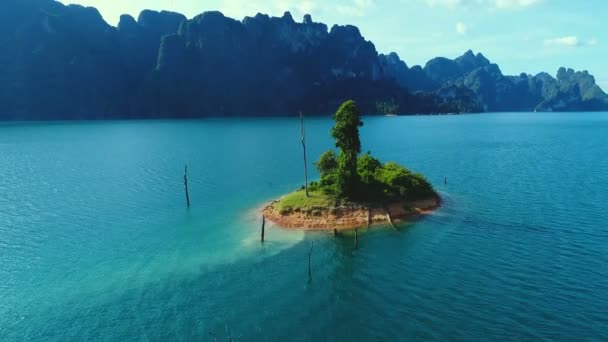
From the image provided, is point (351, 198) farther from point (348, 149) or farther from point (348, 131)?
point (348, 131)

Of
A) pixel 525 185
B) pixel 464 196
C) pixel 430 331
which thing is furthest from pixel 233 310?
pixel 525 185

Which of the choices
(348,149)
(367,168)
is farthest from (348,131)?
(367,168)

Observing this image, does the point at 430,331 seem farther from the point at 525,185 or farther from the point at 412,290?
the point at 525,185

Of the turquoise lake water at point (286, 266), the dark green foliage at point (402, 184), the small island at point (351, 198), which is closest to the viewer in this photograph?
the turquoise lake water at point (286, 266)

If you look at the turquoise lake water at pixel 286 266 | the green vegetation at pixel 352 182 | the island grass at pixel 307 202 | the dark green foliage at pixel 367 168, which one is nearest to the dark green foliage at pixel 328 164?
the green vegetation at pixel 352 182

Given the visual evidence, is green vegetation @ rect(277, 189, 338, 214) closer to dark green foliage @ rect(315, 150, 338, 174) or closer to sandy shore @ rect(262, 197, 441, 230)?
sandy shore @ rect(262, 197, 441, 230)

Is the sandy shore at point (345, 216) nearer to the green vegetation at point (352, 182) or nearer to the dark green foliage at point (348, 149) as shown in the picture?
the green vegetation at point (352, 182)

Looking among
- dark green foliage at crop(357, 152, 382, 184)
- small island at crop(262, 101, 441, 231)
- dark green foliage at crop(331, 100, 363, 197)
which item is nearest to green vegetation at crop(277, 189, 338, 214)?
small island at crop(262, 101, 441, 231)
